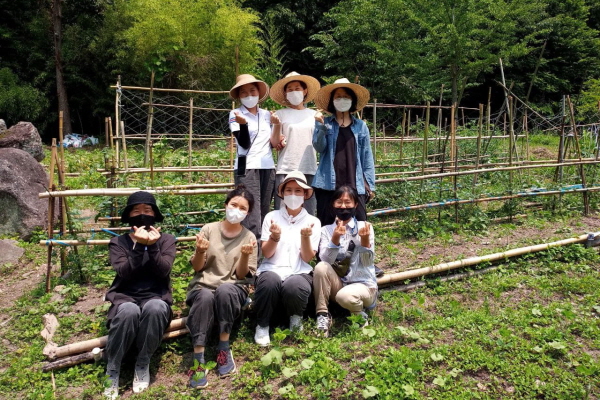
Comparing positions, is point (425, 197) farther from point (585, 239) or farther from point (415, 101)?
point (415, 101)

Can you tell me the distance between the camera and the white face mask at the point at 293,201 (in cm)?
331

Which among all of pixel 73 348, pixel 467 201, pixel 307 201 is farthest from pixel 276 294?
pixel 467 201

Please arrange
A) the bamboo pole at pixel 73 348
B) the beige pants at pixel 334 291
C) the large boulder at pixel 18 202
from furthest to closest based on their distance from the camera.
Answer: the large boulder at pixel 18 202, the beige pants at pixel 334 291, the bamboo pole at pixel 73 348

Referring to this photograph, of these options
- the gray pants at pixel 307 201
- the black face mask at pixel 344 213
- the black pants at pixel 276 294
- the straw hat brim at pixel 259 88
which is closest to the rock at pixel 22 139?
the straw hat brim at pixel 259 88

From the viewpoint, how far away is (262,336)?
3.14m

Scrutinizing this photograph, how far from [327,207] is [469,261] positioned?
1607mm

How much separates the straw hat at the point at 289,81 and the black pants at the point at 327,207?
32.7 inches

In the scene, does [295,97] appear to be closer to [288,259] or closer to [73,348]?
[288,259]

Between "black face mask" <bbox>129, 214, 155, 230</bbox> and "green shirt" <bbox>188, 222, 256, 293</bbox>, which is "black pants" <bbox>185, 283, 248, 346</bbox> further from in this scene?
"black face mask" <bbox>129, 214, 155, 230</bbox>

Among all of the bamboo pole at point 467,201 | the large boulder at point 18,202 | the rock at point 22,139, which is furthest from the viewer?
the rock at point 22,139

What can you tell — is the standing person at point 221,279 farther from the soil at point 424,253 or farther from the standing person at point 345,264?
the standing person at point 345,264

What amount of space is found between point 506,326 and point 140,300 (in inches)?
102

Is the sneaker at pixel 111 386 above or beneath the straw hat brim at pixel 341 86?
beneath

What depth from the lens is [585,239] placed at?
4.93 metres
